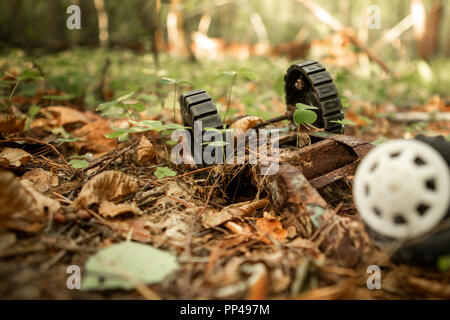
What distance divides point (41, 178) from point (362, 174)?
189 cm

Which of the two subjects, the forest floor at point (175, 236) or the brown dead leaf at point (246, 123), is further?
the brown dead leaf at point (246, 123)

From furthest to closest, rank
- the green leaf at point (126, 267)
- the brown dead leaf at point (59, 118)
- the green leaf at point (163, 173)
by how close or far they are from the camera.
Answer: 1. the brown dead leaf at point (59, 118)
2. the green leaf at point (163, 173)
3. the green leaf at point (126, 267)

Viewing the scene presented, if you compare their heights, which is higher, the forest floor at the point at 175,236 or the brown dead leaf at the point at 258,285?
the forest floor at the point at 175,236

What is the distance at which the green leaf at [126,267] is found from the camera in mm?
1095

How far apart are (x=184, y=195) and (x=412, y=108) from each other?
15.2 ft

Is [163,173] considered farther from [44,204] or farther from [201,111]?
[44,204]

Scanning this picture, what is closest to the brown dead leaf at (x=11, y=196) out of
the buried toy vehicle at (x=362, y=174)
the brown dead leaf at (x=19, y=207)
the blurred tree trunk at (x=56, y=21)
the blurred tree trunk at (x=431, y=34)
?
the brown dead leaf at (x=19, y=207)

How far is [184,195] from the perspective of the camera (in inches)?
76.7

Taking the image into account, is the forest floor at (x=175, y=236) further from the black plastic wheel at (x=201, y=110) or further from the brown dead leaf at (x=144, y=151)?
the black plastic wheel at (x=201, y=110)

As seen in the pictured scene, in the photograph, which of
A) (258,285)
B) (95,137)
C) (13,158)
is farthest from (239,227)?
(95,137)

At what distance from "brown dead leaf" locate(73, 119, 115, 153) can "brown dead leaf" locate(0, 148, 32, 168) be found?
511 millimetres

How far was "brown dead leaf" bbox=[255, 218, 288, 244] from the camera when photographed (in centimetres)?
150
